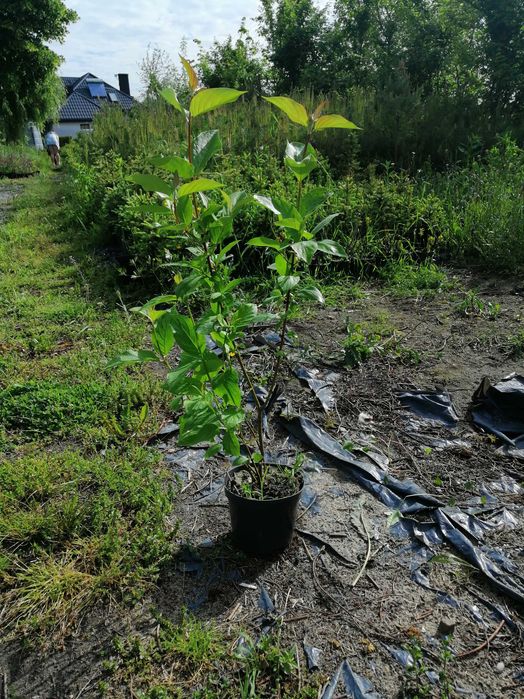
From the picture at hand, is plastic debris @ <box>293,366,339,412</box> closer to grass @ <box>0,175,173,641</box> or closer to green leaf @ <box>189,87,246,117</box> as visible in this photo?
grass @ <box>0,175,173,641</box>

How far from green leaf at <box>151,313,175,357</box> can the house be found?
45549 mm

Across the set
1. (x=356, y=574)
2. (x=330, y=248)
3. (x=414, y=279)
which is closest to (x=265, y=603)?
(x=356, y=574)

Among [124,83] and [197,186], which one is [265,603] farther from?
[124,83]

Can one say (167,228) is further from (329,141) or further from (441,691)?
(329,141)

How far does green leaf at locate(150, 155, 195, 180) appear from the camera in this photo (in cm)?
129


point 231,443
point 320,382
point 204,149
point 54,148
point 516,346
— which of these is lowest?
point 320,382

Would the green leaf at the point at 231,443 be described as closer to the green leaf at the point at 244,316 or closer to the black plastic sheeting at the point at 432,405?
the green leaf at the point at 244,316

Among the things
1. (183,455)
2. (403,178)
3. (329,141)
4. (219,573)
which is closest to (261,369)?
(183,455)

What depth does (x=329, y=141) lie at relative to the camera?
709 cm

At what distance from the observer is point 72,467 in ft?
7.48

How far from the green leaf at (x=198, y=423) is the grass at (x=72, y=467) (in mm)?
575

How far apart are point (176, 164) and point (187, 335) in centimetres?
46

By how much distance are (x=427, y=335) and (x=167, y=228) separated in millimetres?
2547

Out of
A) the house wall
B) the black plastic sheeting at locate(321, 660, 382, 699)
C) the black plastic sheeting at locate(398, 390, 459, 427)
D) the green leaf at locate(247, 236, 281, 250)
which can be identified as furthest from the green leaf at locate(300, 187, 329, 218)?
Result: the house wall
